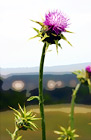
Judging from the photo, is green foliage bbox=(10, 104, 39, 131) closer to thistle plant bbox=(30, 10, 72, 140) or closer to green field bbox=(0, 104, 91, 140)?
thistle plant bbox=(30, 10, 72, 140)

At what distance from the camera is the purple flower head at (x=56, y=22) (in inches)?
165

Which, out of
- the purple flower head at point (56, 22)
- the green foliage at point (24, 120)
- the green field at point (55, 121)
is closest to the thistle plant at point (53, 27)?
the purple flower head at point (56, 22)

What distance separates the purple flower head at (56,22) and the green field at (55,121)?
32.9ft

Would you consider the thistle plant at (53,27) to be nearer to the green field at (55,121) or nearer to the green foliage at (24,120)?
the green foliage at (24,120)

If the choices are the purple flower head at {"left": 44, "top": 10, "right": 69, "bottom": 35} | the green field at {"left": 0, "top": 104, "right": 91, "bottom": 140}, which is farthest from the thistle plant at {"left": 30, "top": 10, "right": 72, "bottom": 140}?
the green field at {"left": 0, "top": 104, "right": 91, "bottom": 140}

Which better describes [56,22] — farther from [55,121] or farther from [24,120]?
[55,121]

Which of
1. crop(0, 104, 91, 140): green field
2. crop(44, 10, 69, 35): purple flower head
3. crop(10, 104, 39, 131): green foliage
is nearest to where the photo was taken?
crop(10, 104, 39, 131): green foliage

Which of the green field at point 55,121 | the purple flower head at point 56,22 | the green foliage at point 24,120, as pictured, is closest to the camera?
the green foliage at point 24,120

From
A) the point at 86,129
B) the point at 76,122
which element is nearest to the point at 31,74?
the point at 76,122

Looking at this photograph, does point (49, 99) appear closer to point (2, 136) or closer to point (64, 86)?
point (64, 86)

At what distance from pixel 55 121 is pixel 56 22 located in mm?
15812

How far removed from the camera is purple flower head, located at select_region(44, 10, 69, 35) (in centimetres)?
420

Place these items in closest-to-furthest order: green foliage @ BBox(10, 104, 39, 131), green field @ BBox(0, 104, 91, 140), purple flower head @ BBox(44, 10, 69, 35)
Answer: green foliage @ BBox(10, 104, 39, 131), purple flower head @ BBox(44, 10, 69, 35), green field @ BBox(0, 104, 91, 140)

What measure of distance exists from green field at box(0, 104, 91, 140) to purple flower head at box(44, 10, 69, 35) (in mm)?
10038
